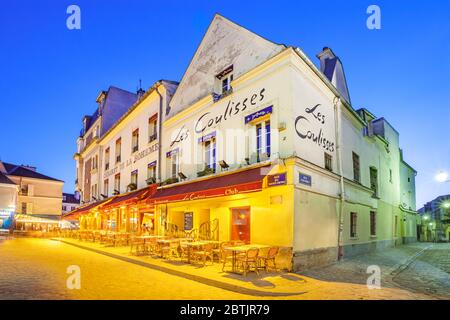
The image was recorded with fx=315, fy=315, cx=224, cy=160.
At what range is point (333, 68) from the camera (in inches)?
597

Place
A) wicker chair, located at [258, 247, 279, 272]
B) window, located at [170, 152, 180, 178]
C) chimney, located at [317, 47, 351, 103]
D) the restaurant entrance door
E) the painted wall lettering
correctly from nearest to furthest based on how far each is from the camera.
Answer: wicker chair, located at [258, 247, 279, 272]
the painted wall lettering
the restaurant entrance door
chimney, located at [317, 47, 351, 103]
window, located at [170, 152, 180, 178]

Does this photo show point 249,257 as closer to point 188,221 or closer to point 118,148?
point 188,221

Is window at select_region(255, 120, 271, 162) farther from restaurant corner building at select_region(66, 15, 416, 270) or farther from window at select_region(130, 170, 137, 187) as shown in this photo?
window at select_region(130, 170, 137, 187)

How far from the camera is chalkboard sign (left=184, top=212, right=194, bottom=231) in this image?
1453 centimetres

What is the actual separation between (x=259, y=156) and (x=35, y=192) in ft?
144

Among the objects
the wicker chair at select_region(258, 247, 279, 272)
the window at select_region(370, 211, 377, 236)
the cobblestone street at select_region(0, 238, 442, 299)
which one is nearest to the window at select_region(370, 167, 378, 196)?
the window at select_region(370, 211, 377, 236)

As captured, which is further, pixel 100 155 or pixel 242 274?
pixel 100 155

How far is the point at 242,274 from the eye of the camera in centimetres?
860

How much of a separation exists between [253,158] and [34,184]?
4363 centimetres

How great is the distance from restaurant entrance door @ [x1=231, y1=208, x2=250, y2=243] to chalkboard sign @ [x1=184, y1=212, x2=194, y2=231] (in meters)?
3.13

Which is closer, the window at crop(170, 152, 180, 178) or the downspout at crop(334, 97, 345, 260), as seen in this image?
the downspout at crop(334, 97, 345, 260)

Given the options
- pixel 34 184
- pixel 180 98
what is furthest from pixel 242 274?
pixel 34 184
